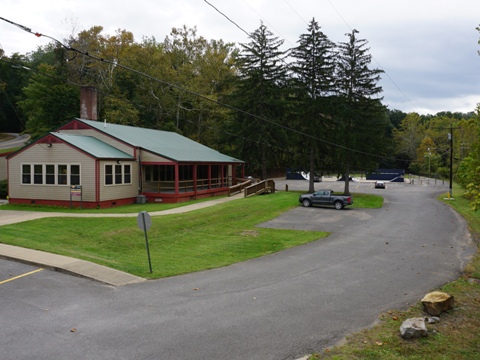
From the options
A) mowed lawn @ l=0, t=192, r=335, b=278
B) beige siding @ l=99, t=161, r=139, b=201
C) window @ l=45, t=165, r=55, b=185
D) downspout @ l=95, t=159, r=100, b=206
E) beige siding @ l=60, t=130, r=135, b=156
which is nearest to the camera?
mowed lawn @ l=0, t=192, r=335, b=278

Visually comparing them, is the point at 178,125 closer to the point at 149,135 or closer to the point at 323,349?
the point at 149,135

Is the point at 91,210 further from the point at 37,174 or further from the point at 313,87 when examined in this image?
the point at 313,87

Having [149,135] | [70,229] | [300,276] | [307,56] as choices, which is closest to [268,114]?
[307,56]

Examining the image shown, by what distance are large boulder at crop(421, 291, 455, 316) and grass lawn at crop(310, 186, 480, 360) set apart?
0.13 meters

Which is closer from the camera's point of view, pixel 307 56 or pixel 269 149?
pixel 307 56

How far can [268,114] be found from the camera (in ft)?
153

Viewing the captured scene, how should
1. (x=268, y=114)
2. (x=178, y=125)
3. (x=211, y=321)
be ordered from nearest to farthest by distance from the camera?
(x=211, y=321)
(x=268, y=114)
(x=178, y=125)

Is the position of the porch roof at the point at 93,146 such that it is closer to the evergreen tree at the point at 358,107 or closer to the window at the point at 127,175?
the window at the point at 127,175

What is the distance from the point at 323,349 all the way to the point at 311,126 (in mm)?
36971

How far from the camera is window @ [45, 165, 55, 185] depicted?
93.5 ft

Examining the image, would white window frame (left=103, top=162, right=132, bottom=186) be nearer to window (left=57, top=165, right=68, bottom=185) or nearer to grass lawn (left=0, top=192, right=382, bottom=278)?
window (left=57, top=165, right=68, bottom=185)

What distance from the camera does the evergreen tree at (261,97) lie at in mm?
45812

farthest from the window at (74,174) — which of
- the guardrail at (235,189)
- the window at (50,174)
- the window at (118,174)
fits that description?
the guardrail at (235,189)

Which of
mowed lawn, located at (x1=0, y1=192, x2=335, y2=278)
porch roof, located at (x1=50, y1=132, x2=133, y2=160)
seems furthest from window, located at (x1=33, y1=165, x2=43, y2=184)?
mowed lawn, located at (x1=0, y1=192, x2=335, y2=278)
